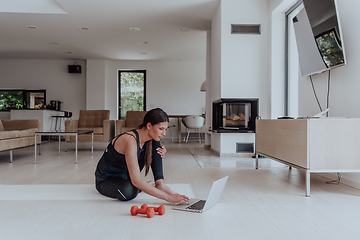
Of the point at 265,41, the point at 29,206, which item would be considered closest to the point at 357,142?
the point at 29,206

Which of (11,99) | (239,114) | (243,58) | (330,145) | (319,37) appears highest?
(243,58)

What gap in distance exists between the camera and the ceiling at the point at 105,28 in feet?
18.2


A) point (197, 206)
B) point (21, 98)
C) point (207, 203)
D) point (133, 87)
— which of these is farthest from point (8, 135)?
point (21, 98)

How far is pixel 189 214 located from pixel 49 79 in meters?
9.72

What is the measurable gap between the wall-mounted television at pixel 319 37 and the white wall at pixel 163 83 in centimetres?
648

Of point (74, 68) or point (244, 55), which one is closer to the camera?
point (244, 55)

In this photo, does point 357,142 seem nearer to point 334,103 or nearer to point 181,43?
point 334,103

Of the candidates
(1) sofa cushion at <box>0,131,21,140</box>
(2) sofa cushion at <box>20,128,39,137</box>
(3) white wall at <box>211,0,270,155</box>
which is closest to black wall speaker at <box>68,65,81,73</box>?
(2) sofa cushion at <box>20,128,39,137</box>

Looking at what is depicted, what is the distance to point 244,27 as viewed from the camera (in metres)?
5.12

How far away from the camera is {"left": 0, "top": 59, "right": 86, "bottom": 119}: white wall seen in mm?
10133

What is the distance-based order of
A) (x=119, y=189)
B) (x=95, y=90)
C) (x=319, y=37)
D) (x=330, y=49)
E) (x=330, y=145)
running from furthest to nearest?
(x=95, y=90)
(x=319, y=37)
(x=330, y=49)
(x=330, y=145)
(x=119, y=189)

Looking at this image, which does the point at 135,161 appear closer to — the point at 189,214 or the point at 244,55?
the point at 189,214

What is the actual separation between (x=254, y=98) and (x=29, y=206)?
392 centimetres

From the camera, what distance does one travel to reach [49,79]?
10227mm
